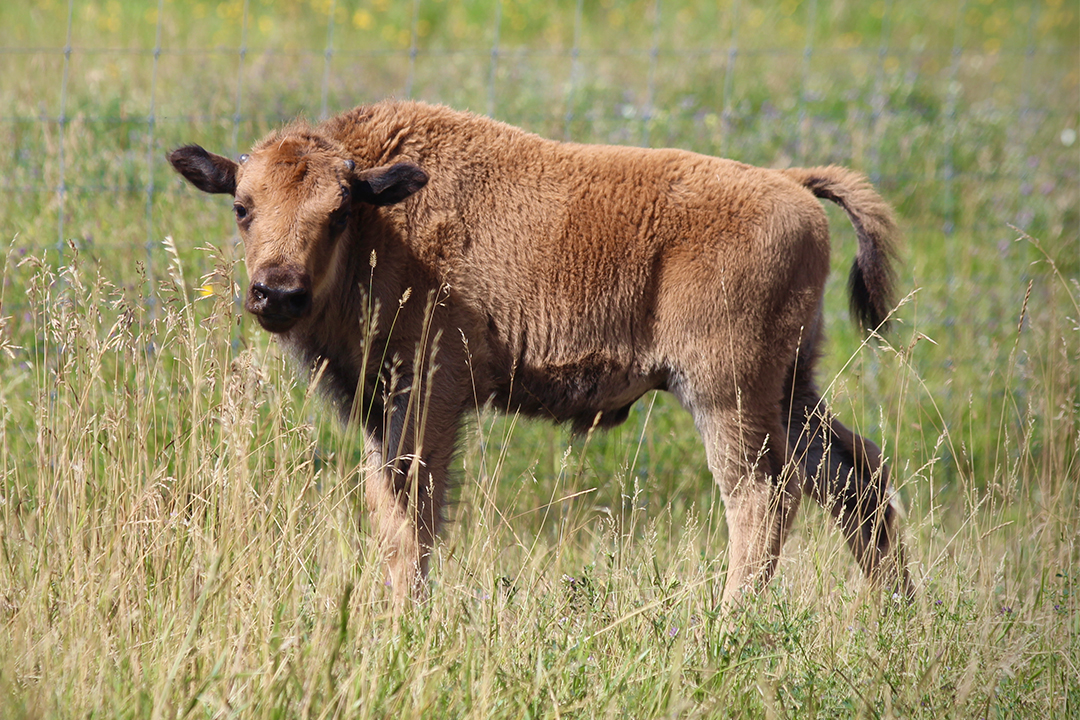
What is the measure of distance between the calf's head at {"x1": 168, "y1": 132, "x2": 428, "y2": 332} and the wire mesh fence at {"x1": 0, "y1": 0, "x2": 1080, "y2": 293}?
148 centimetres

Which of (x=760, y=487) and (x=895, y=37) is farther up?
(x=895, y=37)

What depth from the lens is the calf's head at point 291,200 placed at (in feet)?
10.6

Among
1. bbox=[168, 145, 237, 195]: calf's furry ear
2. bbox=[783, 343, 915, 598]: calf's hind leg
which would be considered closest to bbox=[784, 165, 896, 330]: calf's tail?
bbox=[783, 343, 915, 598]: calf's hind leg

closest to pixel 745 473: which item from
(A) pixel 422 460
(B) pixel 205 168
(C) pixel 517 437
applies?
(A) pixel 422 460

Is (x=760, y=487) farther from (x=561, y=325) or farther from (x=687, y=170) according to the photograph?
(x=687, y=170)

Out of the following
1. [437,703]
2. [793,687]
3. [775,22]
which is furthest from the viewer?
[775,22]

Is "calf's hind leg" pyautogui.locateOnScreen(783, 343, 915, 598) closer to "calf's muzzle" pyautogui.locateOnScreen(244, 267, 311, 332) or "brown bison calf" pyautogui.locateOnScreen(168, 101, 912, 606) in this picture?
"brown bison calf" pyautogui.locateOnScreen(168, 101, 912, 606)

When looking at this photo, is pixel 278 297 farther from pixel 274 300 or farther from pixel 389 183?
pixel 389 183

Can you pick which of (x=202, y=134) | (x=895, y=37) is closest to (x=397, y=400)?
(x=202, y=134)

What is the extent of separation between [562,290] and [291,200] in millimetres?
1093

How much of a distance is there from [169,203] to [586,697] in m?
4.53

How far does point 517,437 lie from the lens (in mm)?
5270

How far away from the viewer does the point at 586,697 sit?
2.47 meters

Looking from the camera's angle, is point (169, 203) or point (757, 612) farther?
point (169, 203)
